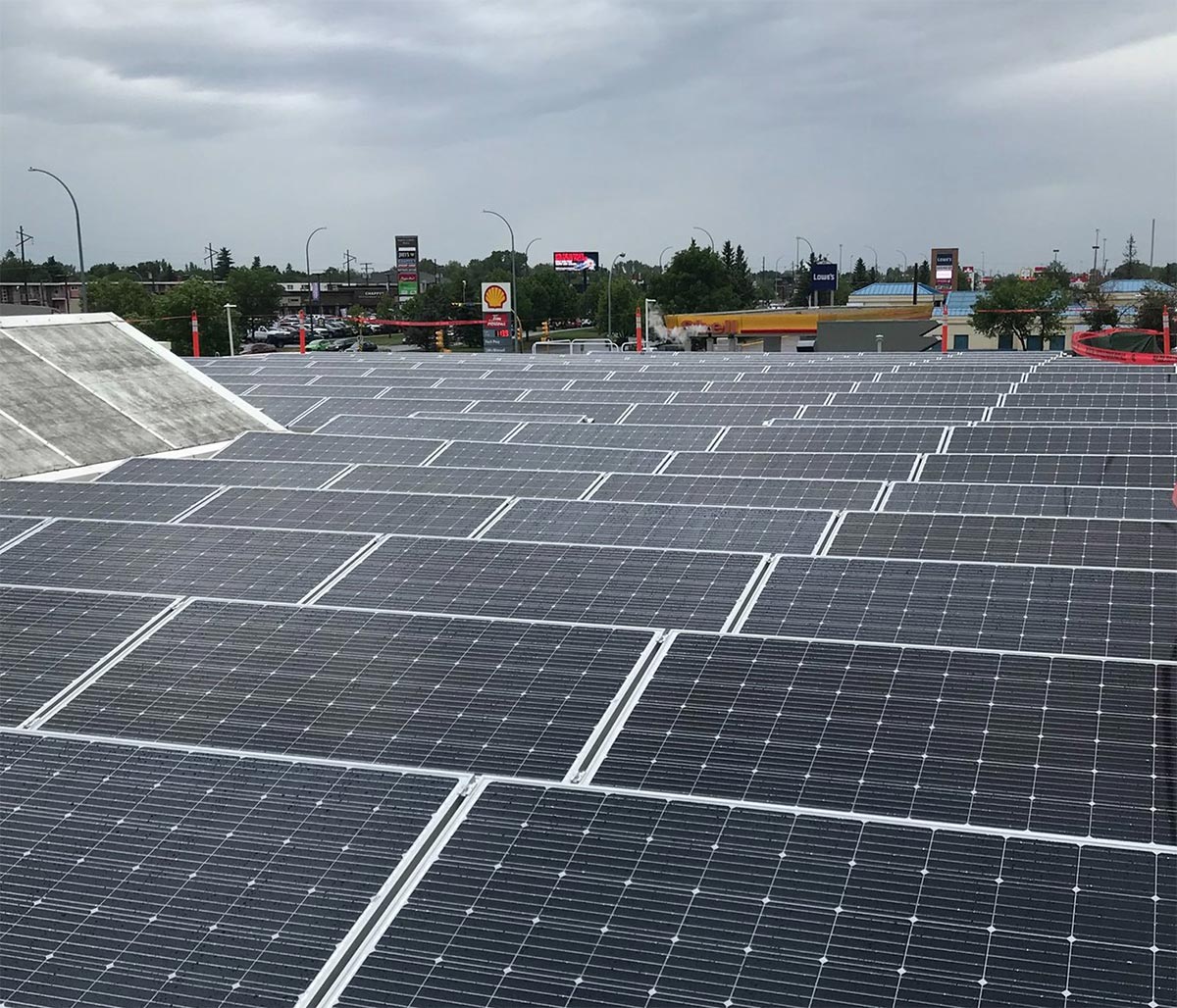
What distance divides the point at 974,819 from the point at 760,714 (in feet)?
6.26

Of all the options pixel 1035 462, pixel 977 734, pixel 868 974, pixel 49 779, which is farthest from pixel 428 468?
pixel 868 974

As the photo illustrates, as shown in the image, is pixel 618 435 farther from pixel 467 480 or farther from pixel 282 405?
pixel 282 405

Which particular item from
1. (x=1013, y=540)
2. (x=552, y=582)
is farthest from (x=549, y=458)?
(x=1013, y=540)

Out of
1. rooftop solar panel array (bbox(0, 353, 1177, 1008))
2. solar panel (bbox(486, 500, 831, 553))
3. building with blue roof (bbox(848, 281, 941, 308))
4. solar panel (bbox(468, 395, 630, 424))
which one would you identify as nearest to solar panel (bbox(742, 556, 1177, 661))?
rooftop solar panel array (bbox(0, 353, 1177, 1008))

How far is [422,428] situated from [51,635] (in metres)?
16.2

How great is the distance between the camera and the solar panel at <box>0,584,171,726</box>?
422 inches

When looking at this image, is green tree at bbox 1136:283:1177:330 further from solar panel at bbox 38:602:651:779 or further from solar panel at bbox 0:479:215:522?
solar panel at bbox 38:602:651:779

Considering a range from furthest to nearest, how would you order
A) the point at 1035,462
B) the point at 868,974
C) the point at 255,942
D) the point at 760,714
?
1. the point at 1035,462
2. the point at 760,714
3. the point at 255,942
4. the point at 868,974

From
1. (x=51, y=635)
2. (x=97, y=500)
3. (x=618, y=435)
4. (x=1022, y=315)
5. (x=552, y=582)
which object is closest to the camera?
(x=51, y=635)

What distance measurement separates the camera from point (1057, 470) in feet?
64.8

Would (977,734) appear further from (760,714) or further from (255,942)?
(255,942)

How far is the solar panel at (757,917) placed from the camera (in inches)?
263

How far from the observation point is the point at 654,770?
8.80 metres

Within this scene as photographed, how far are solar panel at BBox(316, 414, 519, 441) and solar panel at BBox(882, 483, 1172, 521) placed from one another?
36.1 feet
